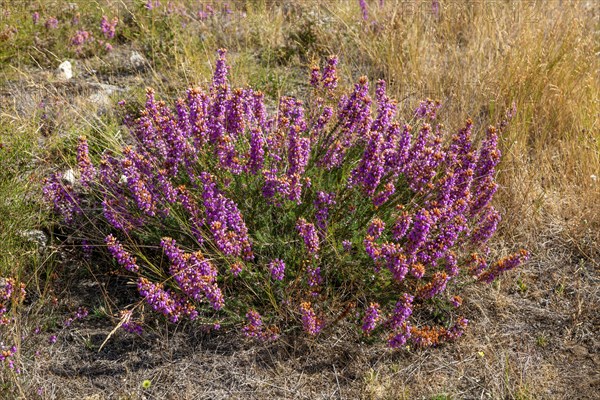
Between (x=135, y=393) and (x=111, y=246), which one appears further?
(x=111, y=246)

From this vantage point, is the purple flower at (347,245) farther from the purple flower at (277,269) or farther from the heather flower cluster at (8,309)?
the heather flower cluster at (8,309)

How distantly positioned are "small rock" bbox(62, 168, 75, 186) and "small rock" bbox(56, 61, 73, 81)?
149 cm

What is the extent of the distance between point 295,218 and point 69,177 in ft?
5.49

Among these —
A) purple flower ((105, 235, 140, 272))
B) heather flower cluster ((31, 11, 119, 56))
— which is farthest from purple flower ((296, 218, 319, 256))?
heather flower cluster ((31, 11, 119, 56))

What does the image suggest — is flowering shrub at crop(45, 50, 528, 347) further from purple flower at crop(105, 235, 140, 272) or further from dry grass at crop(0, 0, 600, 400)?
dry grass at crop(0, 0, 600, 400)

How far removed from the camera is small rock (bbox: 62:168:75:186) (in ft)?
13.4

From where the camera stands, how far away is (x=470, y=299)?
3602 mm

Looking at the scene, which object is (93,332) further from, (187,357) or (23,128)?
(23,128)

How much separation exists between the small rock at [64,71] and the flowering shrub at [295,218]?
6.61 ft

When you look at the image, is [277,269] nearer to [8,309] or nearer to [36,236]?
[8,309]

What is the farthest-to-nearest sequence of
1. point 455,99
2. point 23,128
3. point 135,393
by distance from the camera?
point 455,99 → point 23,128 → point 135,393

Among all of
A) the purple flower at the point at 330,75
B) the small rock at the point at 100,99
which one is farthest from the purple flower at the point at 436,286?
the small rock at the point at 100,99

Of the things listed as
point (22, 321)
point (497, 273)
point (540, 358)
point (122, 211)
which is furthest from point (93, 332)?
point (540, 358)

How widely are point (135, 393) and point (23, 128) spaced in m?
2.37
